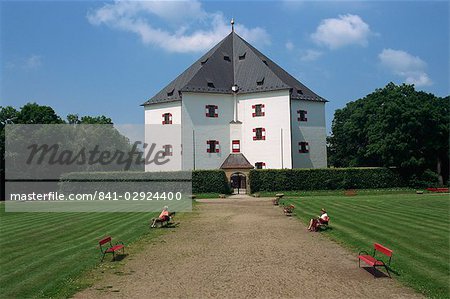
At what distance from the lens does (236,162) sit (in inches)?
2057

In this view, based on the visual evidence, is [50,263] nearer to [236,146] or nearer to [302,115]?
[236,146]

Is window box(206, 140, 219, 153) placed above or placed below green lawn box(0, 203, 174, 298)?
above

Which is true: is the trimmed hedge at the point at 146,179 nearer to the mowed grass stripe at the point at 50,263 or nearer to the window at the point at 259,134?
the window at the point at 259,134

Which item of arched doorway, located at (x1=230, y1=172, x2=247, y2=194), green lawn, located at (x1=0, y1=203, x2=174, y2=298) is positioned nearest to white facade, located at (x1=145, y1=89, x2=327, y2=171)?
arched doorway, located at (x1=230, y1=172, x2=247, y2=194)

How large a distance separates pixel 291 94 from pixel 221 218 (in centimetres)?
3260

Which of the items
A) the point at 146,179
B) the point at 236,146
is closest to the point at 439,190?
the point at 236,146

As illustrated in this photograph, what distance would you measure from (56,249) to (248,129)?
131 feet

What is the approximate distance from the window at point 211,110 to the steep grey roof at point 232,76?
2.07 metres

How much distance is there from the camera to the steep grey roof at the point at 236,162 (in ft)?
167

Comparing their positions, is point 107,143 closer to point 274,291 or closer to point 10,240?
point 10,240

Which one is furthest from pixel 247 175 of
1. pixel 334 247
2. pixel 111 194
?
pixel 334 247

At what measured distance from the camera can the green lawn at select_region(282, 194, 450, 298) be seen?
35.4 ft

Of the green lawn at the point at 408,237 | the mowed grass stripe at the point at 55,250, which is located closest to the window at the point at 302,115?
the green lawn at the point at 408,237

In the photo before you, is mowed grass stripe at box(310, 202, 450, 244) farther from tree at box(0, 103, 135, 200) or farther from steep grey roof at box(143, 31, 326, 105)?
tree at box(0, 103, 135, 200)
